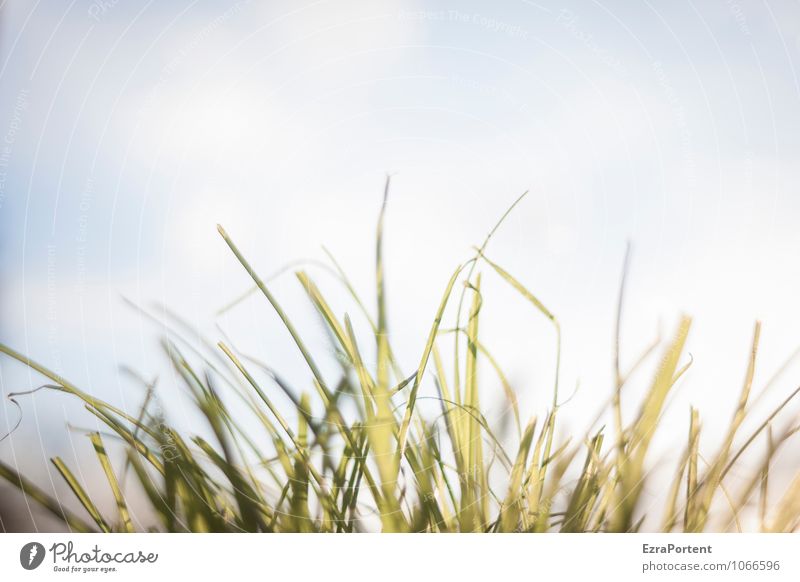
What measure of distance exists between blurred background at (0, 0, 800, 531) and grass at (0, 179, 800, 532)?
16mm

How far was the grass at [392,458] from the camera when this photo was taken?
18.4 inches

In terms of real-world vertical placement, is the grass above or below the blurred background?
below

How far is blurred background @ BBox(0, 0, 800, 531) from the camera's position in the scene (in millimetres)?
502

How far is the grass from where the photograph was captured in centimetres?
47

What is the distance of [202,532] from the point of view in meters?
0.48

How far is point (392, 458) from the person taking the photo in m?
0.46

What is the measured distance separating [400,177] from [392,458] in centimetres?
24

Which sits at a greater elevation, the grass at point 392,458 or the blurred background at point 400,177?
the blurred background at point 400,177

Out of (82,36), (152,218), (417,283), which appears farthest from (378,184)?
(82,36)

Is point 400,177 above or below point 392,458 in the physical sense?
above

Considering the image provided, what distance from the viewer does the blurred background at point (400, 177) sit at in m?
0.50

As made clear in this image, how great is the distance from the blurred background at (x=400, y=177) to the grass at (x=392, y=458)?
0.02m

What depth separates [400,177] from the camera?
528mm
